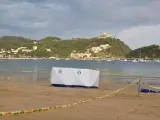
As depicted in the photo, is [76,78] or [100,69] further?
[100,69]

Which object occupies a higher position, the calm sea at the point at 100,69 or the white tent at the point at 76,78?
the white tent at the point at 76,78

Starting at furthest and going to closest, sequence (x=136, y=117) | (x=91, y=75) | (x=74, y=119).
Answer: (x=91, y=75) < (x=136, y=117) < (x=74, y=119)

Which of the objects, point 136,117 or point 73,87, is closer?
point 136,117

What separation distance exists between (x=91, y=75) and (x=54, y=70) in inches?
110

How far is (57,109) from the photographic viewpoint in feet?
42.6

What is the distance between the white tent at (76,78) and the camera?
2308 centimetres

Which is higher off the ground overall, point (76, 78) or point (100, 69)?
point (76, 78)

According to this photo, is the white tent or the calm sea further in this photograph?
the calm sea

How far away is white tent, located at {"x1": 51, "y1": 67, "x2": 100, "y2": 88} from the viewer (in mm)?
23078

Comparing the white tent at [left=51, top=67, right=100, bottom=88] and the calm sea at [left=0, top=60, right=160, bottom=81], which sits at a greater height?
the white tent at [left=51, top=67, right=100, bottom=88]

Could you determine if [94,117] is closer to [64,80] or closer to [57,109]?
[57,109]

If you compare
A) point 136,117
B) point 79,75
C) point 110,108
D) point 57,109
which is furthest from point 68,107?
point 79,75

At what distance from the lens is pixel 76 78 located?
2325 centimetres

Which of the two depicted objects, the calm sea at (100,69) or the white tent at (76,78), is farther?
the calm sea at (100,69)
